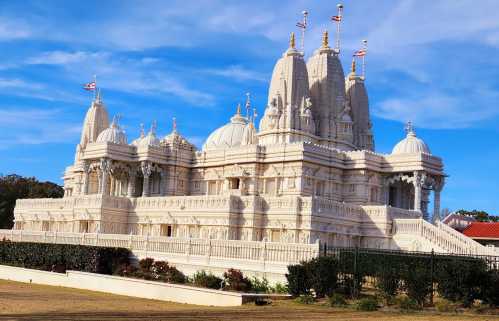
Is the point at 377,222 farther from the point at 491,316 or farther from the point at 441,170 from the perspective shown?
the point at 491,316

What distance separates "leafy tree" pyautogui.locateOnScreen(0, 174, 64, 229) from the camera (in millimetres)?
80188

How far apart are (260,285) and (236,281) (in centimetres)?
111

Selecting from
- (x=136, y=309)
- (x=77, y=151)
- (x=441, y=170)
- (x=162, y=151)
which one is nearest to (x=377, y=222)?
(x=441, y=170)

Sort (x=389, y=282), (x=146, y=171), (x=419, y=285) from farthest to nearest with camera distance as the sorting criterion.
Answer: (x=146, y=171)
(x=389, y=282)
(x=419, y=285)

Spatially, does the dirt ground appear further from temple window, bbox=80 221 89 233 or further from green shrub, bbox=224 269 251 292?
temple window, bbox=80 221 89 233

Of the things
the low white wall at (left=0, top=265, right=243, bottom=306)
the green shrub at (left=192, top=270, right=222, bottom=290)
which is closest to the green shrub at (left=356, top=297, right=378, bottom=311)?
the low white wall at (left=0, top=265, right=243, bottom=306)

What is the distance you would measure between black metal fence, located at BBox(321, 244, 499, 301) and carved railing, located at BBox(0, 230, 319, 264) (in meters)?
3.81

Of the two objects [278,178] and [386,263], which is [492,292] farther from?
[278,178]

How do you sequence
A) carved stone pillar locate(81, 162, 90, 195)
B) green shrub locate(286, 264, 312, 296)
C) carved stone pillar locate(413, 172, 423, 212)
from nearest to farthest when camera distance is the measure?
green shrub locate(286, 264, 312, 296)
carved stone pillar locate(413, 172, 423, 212)
carved stone pillar locate(81, 162, 90, 195)

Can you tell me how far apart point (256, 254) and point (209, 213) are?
15.5 meters

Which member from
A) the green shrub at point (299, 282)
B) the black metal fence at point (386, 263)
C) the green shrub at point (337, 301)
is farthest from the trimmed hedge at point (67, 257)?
the green shrub at point (337, 301)

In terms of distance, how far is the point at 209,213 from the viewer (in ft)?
158

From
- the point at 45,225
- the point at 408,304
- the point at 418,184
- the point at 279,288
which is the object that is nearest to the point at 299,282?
the point at 279,288

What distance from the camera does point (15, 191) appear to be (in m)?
82.8
